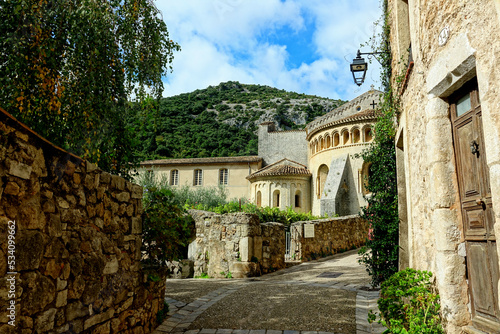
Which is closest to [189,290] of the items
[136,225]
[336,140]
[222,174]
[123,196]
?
[136,225]

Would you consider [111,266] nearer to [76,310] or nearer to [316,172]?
[76,310]

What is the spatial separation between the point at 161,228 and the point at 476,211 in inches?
152

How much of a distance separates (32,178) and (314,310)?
15.2 ft

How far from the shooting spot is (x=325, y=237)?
13961 millimetres

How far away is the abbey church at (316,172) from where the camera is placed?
76.2 ft

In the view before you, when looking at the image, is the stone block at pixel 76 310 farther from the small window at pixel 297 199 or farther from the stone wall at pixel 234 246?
the small window at pixel 297 199

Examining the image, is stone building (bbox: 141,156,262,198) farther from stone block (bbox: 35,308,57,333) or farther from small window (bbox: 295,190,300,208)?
stone block (bbox: 35,308,57,333)

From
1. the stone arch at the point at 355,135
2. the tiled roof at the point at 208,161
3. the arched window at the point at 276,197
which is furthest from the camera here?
the tiled roof at the point at 208,161

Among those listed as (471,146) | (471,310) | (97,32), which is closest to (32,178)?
(97,32)

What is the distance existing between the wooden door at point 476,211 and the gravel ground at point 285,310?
6.44ft

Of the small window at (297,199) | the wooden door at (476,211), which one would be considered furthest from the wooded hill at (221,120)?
the wooden door at (476,211)

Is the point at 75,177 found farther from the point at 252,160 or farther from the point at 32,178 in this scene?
the point at 252,160

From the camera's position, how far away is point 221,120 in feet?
212

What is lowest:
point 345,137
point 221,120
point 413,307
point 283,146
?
point 413,307
